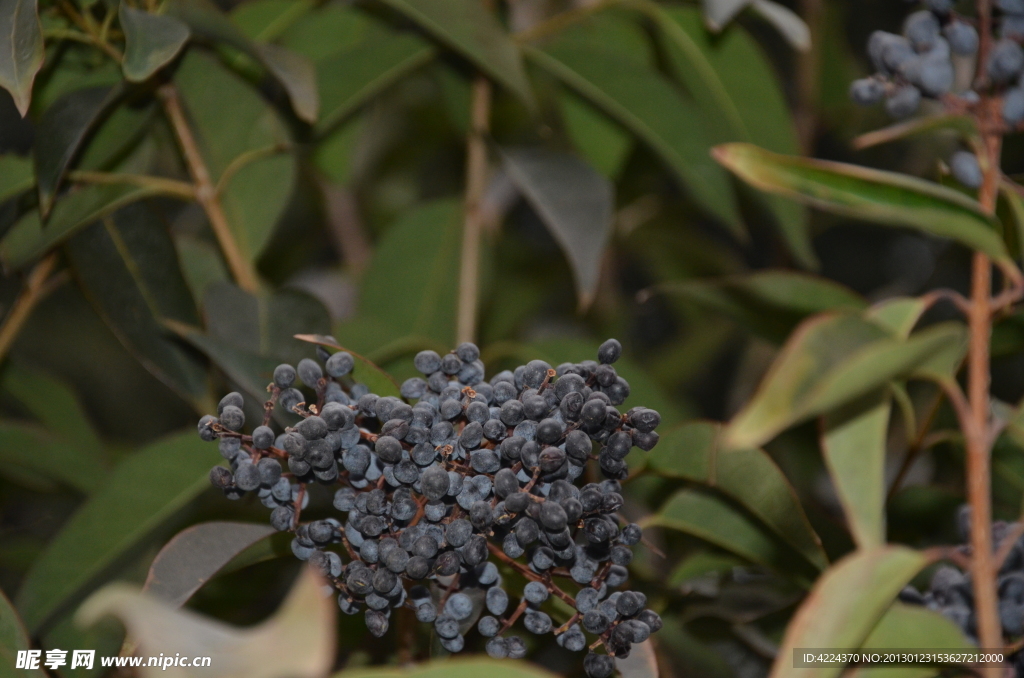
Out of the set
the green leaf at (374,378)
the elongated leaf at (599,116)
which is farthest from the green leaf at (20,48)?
A: the elongated leaf at (599,116)

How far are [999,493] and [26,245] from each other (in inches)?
34.9

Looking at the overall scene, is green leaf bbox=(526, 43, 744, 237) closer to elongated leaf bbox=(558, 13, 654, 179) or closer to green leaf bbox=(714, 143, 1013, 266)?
elongated leaf bbox=(558, 13, 654, 179)

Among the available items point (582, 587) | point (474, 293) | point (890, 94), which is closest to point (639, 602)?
point (582, 587)

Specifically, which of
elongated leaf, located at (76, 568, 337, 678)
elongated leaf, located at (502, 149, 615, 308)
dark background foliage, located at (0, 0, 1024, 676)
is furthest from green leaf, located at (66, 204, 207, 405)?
elongated leaf, located at (76, 568, 337, 678)

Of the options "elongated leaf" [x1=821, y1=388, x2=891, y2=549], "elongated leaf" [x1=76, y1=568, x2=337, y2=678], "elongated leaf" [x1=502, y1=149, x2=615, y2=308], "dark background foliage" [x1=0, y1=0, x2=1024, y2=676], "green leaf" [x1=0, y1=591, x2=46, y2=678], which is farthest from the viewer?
"elongated leaf" [x1=502, y1=149, x2=615, y2=308]

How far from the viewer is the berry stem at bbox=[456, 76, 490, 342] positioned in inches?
39.4

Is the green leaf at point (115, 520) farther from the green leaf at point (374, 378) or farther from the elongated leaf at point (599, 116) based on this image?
the elongated leaf at point (599, 116)

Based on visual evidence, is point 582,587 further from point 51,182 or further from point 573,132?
point 573,132

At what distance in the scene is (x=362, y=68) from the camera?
3.04 feet

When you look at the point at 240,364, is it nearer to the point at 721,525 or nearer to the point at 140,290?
the point at 140,290

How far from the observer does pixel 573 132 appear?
1.06m

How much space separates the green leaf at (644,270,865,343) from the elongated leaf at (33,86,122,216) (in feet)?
1.56

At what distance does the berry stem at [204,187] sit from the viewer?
81 centimetres

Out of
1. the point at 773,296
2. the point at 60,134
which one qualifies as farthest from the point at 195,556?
the point at 773,296
